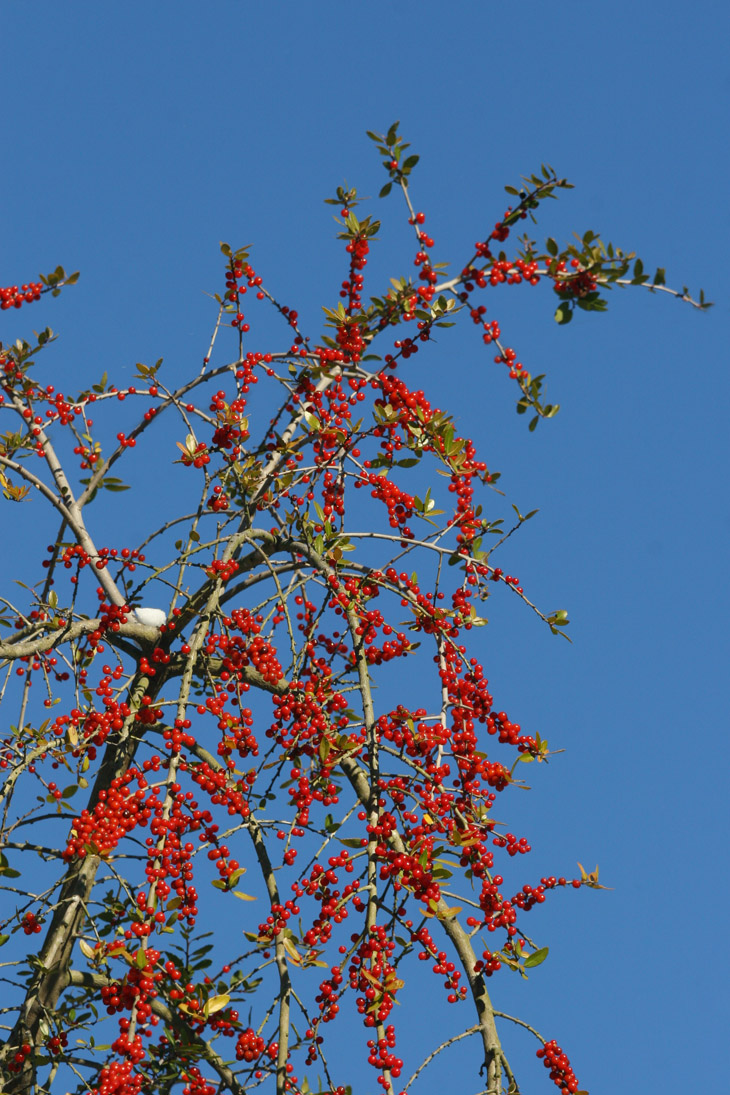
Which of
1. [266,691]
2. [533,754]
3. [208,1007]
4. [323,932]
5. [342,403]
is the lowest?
[208,1007]

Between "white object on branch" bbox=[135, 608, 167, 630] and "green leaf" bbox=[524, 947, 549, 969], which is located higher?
"white object on branch" bbox=[135, 608, 167, 630]

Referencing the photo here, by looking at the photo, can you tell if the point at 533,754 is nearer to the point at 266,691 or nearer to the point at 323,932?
the point at 323,932

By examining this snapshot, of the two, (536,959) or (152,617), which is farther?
(152,617)

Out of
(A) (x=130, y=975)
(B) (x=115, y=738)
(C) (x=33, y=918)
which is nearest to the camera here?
(A) (x=130, y=975)

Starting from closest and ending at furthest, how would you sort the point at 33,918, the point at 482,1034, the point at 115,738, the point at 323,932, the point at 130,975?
Answer: the point at 130,975 → the point at 323,932 → the point at 482,1034 → the point at 33,918 → the point at 115,738

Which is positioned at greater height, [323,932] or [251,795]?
[251,795]

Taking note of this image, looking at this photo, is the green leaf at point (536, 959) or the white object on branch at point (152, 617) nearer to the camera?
the green leaf at point (536, 959)

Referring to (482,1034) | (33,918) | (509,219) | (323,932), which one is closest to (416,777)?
(323,932)

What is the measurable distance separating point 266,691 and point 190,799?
4.37 ft

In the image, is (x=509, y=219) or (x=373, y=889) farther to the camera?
(x=509, y=219)

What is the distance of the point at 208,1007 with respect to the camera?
2902mm

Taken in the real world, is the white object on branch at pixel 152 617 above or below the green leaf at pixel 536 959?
above

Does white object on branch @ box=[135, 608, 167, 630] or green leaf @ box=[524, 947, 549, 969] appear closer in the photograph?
green leaf @ box=[524, 947, 549, 969]

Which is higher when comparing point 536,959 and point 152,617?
point 152,617
